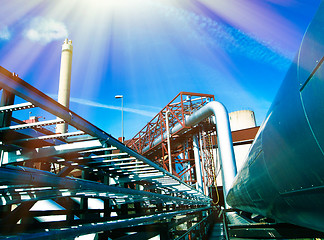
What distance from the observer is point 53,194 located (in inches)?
92.4

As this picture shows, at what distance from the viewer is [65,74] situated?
70.2 feet

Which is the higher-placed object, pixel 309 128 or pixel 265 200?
pixel 309 128

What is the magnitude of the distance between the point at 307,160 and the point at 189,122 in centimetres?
1343

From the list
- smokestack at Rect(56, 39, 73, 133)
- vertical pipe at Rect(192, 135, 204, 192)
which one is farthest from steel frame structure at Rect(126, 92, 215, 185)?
smokestack at Rect(56, 39, 73, 133)

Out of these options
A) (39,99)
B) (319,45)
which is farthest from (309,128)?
(39,99)

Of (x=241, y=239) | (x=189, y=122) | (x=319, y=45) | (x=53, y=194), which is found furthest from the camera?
(x=189, y=122)

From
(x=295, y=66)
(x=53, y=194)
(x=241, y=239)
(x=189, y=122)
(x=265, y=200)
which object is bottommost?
(x=241, y=239)

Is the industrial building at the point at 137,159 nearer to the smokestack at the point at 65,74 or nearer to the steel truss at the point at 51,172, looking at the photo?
the steel truss at the point at 51,172

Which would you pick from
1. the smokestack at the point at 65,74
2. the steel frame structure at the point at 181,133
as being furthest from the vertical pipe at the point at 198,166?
the smokestack at the point at 65,74

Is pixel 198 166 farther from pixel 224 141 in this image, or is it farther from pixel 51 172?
pixel 51 172

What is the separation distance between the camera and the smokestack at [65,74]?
20.6 meters

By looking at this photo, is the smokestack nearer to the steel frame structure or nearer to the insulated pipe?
the steel frame structure

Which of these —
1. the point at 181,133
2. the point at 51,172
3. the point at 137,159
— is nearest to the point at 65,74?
the point at 181,133

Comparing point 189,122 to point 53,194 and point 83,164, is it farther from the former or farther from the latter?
point 53,194
